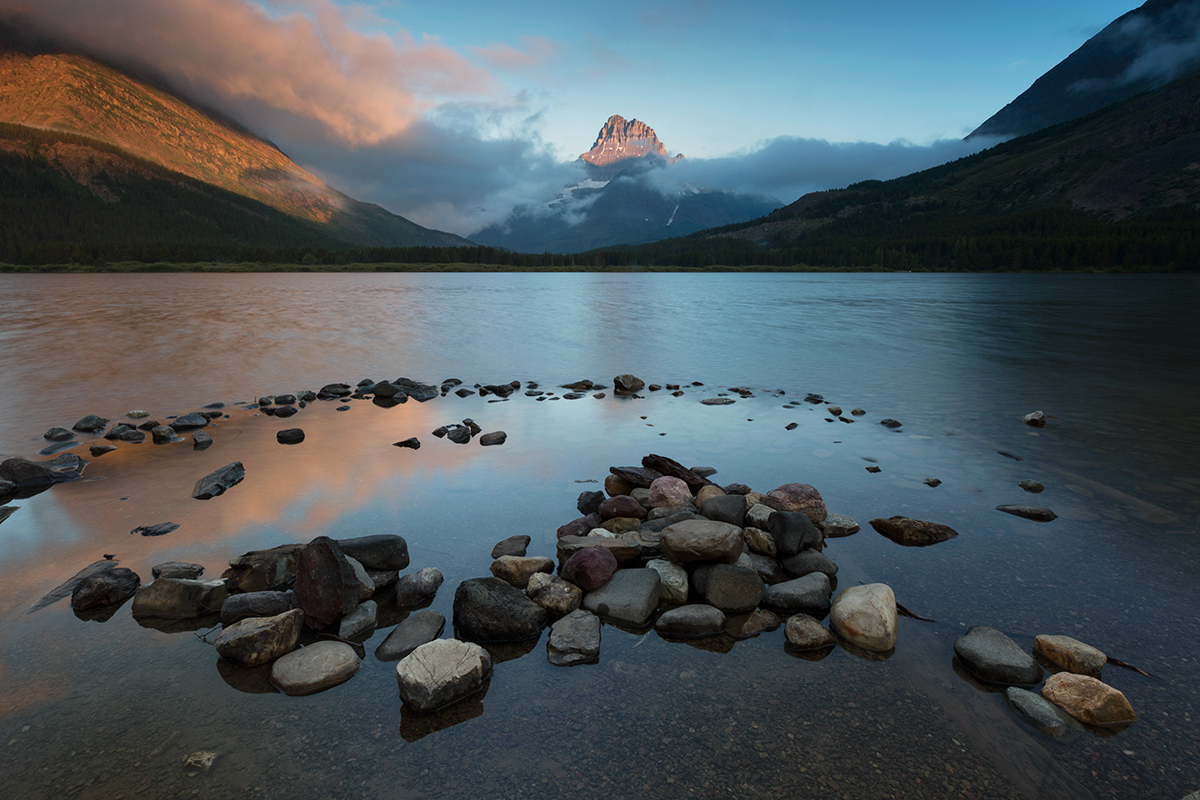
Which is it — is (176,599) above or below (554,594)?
above

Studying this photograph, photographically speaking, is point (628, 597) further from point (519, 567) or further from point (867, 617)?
point (867, 617)

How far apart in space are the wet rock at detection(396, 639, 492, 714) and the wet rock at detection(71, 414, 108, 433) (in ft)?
56.3

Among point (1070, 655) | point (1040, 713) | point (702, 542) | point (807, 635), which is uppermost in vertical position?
point (702, 542)

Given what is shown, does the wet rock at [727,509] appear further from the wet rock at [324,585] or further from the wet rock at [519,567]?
the wet rock at [324,585]

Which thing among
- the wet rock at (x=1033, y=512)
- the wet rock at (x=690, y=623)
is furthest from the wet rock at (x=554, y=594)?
the wet rock at (x=1033, y=512)

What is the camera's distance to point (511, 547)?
30.1ft

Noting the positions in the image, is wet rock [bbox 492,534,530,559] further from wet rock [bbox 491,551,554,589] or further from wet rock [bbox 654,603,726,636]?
wet rock [bbox 654,603,726,636]

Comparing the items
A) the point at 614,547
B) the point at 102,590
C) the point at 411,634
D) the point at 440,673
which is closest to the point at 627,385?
the point at 614,547

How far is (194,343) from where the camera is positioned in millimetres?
36031

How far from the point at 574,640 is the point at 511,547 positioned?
8.49 ft

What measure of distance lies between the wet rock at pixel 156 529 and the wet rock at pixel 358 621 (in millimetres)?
4994

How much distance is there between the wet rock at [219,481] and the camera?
11.4 metres

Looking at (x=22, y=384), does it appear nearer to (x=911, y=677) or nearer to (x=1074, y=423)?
(x=911, y=677)

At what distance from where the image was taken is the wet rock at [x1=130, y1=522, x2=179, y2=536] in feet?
32.2
